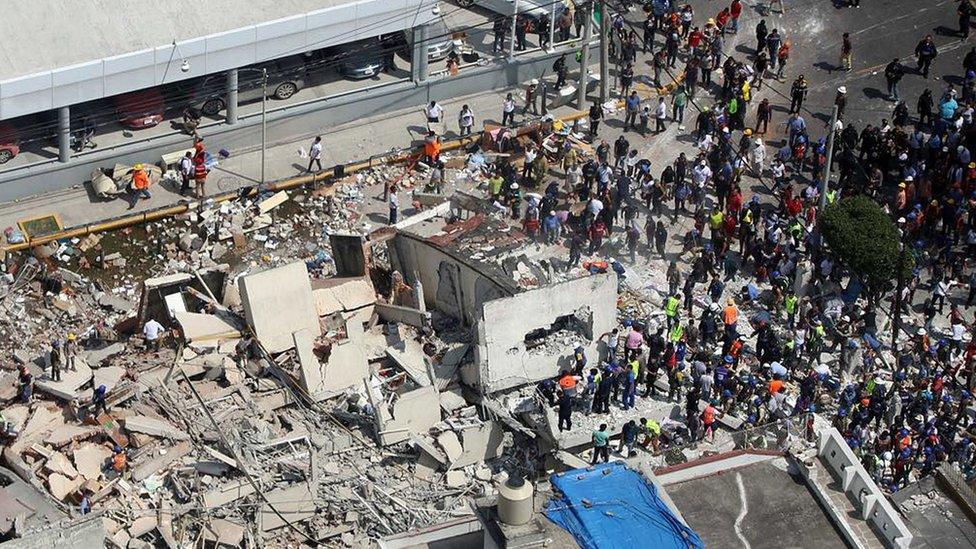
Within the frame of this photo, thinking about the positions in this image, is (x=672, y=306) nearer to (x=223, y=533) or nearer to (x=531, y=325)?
(x=531, y=325)

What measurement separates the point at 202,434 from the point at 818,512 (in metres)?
16.0

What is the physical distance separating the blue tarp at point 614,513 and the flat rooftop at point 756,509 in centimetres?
82

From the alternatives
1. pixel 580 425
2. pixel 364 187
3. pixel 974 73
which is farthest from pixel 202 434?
pixel 974 73

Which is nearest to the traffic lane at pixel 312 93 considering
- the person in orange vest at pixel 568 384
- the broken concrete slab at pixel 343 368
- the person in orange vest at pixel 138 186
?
the person in orange vest at pixel 138 186

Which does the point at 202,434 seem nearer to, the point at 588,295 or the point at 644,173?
the point at 588,295

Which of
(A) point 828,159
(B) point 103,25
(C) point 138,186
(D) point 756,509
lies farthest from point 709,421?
(B) point 103,25

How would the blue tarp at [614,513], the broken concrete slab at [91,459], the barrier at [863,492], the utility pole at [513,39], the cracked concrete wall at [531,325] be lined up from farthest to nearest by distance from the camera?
the utility pole at [513,39] → the cracked concrete wall at [531,325] → the broken concrete slab at [91,459] → the barrier at [863,492] → the blue tarp at [614,513]

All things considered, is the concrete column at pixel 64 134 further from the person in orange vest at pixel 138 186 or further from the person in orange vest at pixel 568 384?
the person in orange vest at pixel 568 384

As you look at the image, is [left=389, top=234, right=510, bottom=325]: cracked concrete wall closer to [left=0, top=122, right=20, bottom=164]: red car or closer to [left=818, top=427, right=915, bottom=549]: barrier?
[left=0, top=122, right=20, bottom=164]: red car

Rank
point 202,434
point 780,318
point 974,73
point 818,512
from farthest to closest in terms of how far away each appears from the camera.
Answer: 1. point 974,73
2. point 780,318
3. point 202,434
4. point 818,512

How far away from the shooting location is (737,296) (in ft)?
164

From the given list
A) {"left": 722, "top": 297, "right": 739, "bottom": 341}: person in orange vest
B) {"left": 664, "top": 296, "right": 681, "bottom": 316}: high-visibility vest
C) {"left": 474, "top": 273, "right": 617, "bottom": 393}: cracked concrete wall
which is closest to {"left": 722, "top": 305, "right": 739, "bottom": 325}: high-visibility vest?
{"left": 722, "top": 297, "right": 739, "bottom": 341}: person in orange vest

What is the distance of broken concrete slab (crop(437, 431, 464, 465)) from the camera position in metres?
44.2

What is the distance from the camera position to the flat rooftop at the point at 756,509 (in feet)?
108
